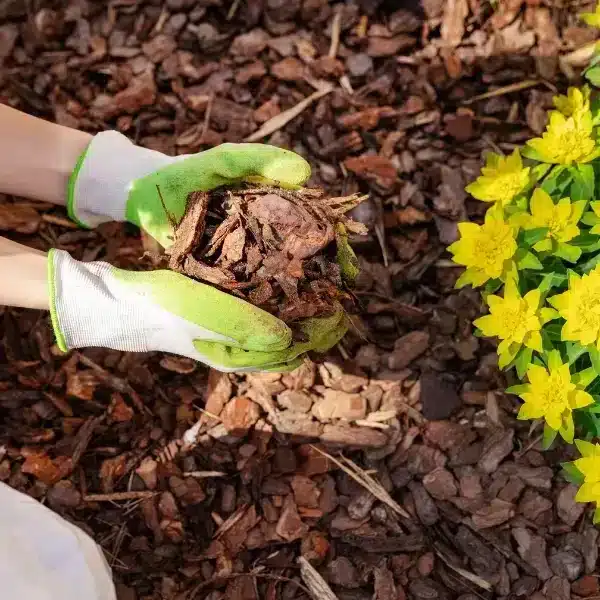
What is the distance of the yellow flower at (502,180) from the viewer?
190 cm

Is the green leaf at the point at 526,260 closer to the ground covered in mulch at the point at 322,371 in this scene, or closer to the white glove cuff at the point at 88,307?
the ground covered in mulch at the point at 322,371

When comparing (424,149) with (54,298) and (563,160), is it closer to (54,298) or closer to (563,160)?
(563,160)

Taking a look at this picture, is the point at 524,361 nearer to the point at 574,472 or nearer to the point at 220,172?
the point at 574,472

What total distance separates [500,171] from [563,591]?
116 cm

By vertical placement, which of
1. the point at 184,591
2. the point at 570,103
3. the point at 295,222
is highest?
the point at 570,103

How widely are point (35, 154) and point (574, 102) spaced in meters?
1.45

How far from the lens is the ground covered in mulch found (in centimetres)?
202

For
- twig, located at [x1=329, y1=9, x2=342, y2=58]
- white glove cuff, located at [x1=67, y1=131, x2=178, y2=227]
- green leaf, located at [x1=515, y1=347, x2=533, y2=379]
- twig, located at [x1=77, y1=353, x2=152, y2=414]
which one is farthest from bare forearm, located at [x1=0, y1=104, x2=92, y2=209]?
green leaf, located at [x1=515, y1=347, x2=533, y2=379]

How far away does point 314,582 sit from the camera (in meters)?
1.99

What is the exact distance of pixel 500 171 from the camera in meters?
1.93

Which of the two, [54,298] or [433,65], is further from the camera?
[433,65]

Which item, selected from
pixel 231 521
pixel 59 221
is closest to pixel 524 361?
pixel 231 521

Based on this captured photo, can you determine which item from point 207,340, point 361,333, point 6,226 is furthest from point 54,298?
point 361,333

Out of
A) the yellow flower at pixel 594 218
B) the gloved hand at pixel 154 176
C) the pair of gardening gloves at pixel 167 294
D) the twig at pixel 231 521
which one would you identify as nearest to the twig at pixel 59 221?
the gloved hand at pixel 154 176
